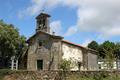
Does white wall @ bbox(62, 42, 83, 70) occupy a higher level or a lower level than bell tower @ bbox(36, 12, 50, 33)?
lower

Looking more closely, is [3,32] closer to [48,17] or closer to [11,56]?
[11,56]

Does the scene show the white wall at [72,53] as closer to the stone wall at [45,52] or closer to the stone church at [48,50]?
the stone church at [48,50]

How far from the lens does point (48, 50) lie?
137 feet

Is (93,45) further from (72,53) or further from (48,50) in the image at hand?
(48,50)

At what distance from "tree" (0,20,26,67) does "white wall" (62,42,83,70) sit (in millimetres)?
6825

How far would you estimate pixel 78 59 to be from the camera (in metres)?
43.7

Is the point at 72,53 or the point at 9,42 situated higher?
the point at 9,42

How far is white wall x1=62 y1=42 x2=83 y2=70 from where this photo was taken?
41.8m

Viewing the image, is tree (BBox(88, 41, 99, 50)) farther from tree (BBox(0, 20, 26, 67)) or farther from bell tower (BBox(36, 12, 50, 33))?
tree (BBox(0, 20, 26, 67))

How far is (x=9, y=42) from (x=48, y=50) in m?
5.96

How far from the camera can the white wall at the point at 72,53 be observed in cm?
4175

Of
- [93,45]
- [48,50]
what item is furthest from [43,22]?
[93,45]

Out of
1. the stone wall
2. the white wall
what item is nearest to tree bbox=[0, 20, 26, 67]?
the stone wall

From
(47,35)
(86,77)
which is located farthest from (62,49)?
(86,77)
